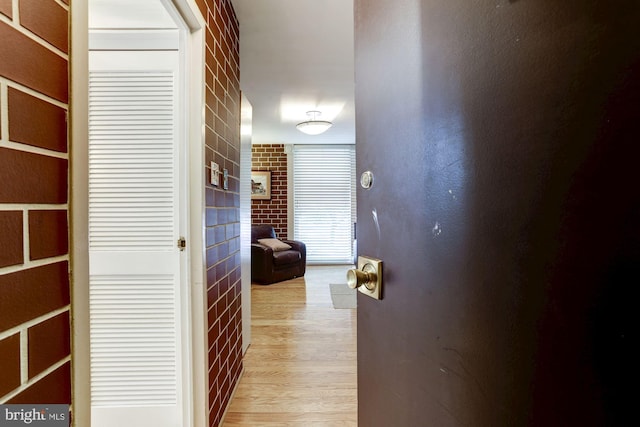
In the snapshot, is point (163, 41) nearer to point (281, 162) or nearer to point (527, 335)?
point (527, 335)

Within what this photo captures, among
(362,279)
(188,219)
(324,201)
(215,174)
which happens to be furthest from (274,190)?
(362,279)

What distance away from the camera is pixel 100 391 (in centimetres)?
136

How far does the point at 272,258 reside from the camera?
412 cm

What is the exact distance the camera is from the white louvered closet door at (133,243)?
1324mm

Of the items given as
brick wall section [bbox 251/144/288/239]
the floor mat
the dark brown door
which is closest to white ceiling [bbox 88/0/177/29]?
the dark brown door

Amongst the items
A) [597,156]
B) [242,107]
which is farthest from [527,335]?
[242,107]

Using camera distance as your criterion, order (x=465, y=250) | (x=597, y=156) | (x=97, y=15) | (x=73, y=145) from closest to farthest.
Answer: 1. (x=597, y=156)
2. (x=465, y=250)
3. (x=73, y=145)
4. (x=97, y=15)

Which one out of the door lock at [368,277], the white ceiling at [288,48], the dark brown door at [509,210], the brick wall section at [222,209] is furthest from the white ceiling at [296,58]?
the door lock at [368,277]

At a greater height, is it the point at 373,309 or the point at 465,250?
the point at 465,250

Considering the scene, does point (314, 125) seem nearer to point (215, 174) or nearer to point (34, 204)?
point (215, 174)

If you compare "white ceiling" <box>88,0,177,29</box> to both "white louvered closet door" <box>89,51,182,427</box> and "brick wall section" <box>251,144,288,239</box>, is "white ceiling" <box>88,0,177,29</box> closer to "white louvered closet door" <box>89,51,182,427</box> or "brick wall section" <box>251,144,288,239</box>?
"white louvered closet door" <box>89,51,182,427</box>

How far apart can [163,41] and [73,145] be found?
1.03 m

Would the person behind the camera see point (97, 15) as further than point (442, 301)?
Yes

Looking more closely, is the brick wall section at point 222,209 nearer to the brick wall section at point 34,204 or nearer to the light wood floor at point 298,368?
the light wood floor at point 298,368
